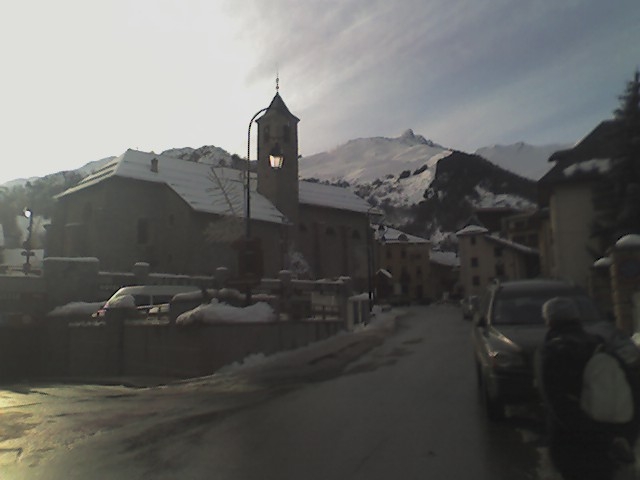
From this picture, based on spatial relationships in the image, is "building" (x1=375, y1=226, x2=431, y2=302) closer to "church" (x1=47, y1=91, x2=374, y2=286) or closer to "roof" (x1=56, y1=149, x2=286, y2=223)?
"church" (x1=47, y1=91, x2=374, y2=286)

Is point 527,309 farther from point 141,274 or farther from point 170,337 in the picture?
point 141,274

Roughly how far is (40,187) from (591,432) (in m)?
76.4

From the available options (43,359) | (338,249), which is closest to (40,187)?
(338,249)

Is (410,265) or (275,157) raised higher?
(410,265)

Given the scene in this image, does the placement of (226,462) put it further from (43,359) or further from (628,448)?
(43,359)

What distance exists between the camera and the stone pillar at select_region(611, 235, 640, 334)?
13609mm

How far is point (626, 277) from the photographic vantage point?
1379 cm

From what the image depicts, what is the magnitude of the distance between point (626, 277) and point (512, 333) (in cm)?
908

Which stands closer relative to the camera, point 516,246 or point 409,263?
point 516,246

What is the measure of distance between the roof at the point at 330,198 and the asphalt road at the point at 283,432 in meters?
41.6

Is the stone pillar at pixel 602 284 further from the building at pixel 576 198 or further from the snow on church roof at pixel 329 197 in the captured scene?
the snow on church roof at pixel 329 197

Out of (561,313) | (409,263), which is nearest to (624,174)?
(561,313)

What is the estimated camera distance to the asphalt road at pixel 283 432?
5.25 m

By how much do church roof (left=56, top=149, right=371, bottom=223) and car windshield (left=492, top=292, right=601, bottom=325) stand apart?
33145 millimetres
